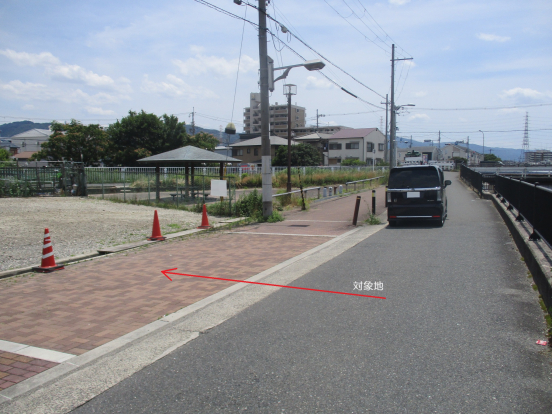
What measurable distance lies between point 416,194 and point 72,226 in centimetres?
1055

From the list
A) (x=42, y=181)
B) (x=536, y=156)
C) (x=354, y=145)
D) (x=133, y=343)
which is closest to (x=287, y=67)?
(x=133, y=343)

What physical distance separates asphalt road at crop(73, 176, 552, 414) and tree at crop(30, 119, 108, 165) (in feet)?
147

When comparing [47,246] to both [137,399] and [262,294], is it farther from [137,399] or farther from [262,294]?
[137,399]

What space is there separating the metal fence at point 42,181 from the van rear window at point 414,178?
18.5 m

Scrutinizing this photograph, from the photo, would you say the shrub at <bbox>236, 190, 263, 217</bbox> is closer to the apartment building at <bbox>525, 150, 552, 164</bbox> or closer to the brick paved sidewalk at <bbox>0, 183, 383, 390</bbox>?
the brick paved sidewalk at <bbox>0, 183, 383, 390</bbox>

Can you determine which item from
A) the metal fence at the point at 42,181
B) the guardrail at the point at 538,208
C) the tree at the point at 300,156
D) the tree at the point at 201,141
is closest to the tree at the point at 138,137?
the tree at the point at 201,141

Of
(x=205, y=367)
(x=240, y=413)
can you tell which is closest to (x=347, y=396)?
(x=240, y=413)

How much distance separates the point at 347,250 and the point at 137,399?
681 centimetres

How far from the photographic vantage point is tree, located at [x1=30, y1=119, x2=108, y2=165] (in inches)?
1777

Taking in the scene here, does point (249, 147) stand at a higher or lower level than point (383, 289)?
higher

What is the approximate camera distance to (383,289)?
251 inches

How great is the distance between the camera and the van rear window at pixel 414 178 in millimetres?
12969

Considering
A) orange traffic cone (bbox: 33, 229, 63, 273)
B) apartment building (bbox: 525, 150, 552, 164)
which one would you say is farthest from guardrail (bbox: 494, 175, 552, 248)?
apartment building (bbox: 525, 150, 552, 164)

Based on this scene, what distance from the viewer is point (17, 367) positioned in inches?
159
